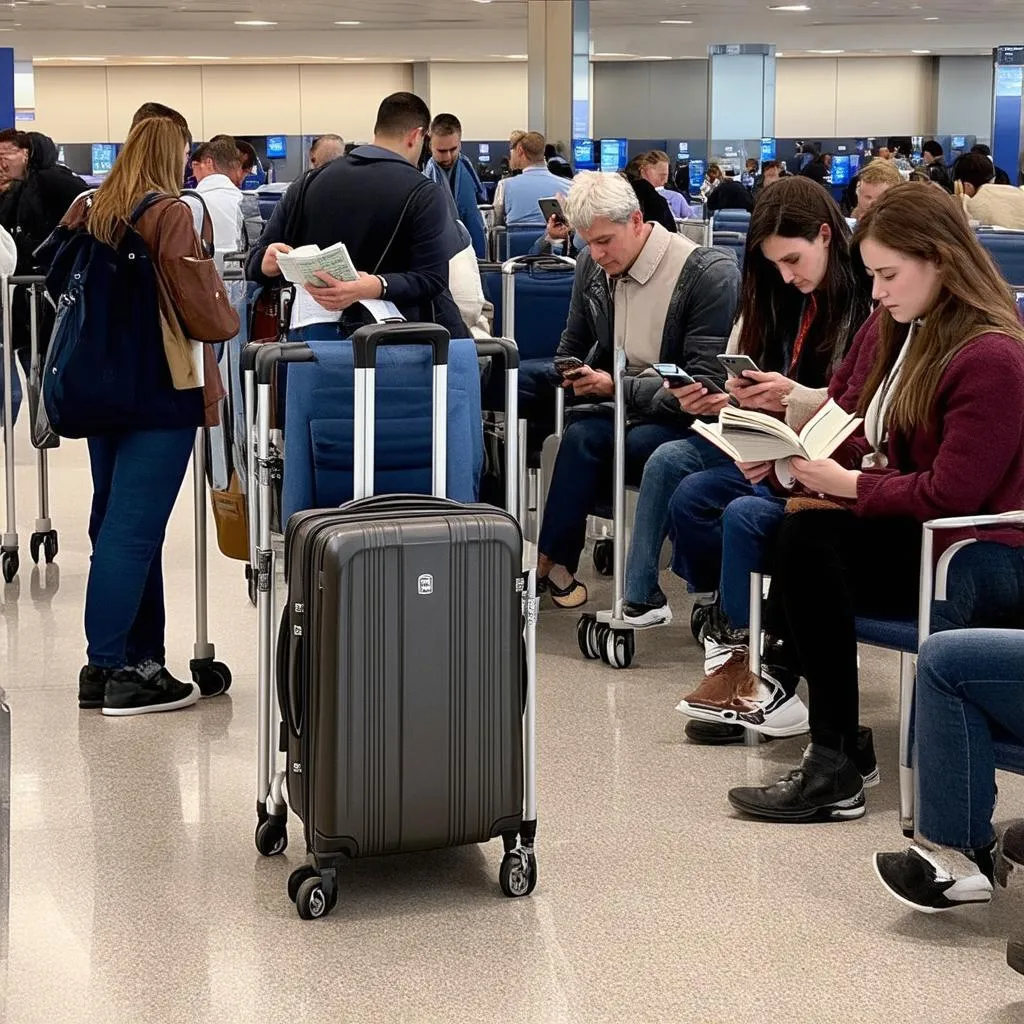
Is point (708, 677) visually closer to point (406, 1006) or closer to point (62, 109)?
point (406, 1006)

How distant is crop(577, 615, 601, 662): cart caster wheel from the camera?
177 inches

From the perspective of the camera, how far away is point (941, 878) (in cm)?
271

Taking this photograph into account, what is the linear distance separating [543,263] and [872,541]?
2486mm

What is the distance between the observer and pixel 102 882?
9.81ft

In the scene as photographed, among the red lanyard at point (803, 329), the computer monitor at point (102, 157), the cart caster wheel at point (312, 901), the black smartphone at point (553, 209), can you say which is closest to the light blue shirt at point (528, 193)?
the black smartphone at point (553, 209)

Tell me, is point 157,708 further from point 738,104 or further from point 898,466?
point 738,104

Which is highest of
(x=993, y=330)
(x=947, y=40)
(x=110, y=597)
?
(x=947, y=40)

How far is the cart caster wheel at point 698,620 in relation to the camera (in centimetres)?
453

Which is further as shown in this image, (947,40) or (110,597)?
(947,40)

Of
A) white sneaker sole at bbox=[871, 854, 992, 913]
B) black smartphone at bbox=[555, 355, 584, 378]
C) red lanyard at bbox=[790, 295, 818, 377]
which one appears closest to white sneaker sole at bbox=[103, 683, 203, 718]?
black smartphone at bbox=[555, 355, 584, 378]

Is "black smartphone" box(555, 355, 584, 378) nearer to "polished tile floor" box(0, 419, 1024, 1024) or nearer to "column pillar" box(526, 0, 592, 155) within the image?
"polished tile floor" box(0, 419, 1024, 1024)

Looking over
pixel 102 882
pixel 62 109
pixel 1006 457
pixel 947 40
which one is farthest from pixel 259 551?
pixel 62 109

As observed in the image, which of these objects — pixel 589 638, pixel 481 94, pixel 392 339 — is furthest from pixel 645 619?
pixel 481 94

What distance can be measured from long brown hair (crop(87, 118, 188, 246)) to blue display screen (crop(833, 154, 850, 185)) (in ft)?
66.3
